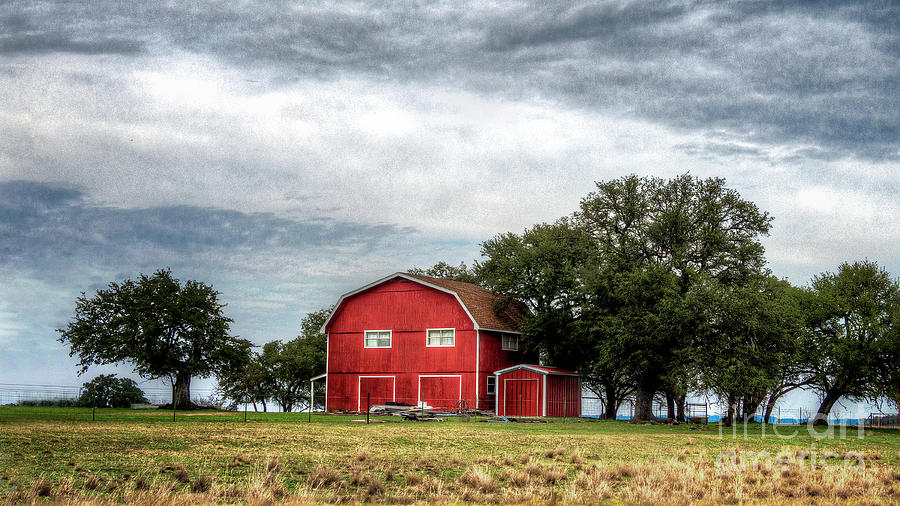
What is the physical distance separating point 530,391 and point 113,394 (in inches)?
1126

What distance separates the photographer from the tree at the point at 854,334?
56.6 meters

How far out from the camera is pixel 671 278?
4975 centimetres

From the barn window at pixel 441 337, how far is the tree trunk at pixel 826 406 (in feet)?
85.3

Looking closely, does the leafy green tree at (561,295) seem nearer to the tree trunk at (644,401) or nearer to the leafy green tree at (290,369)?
the tree trunk at (644,401)

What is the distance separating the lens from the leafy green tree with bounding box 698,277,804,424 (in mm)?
45219

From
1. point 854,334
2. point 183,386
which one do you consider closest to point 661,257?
point 854,334

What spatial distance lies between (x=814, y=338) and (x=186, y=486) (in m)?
54.4

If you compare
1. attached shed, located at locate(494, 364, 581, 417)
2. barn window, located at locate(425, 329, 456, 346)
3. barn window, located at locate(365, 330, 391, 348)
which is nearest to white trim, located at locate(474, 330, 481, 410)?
attached shed, located at locate(494, 364, 581, 417)

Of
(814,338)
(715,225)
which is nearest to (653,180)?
(715,225)

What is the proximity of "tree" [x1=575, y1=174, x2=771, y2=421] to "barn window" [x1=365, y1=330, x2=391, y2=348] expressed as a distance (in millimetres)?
14566

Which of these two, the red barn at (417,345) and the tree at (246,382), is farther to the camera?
the red barn at (417,345)

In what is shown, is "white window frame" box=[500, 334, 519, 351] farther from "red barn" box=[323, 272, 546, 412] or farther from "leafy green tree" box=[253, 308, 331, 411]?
"leafy green tree" box=[253, 308, 331, 411]

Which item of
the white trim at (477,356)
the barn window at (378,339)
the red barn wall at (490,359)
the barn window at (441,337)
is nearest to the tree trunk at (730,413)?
the red barn wall at (490,359)

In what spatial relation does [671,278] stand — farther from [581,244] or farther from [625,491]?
[625,491]
